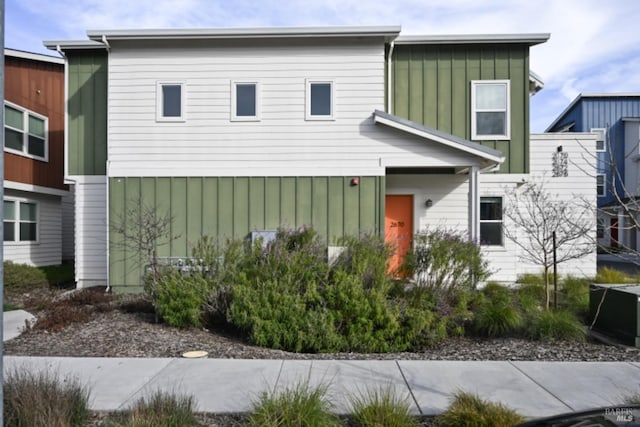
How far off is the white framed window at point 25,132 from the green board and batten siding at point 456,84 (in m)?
11.9

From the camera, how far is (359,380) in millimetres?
4949

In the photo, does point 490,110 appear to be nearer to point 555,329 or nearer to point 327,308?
point 555,329

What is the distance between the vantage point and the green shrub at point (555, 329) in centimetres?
673

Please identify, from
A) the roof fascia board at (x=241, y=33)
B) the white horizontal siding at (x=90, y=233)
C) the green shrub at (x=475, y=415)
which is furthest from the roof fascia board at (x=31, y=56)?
the green shrub at (x=475, y=415)

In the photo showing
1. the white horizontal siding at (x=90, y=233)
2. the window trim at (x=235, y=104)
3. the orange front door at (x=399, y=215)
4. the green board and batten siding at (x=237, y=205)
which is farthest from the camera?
the orange front door at (x=399, y=215)

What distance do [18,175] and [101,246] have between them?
444 cm

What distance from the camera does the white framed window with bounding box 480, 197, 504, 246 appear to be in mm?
12039

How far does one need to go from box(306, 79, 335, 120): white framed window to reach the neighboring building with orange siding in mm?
9481

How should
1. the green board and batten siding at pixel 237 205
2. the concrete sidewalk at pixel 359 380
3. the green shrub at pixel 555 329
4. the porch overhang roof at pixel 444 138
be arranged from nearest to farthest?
the concrete sidewalk at pixel 359 380, the green shrub at pixel 555 329, the porch overhang roof at pixel 444 138, the green board and batten siding at pixel 237 205

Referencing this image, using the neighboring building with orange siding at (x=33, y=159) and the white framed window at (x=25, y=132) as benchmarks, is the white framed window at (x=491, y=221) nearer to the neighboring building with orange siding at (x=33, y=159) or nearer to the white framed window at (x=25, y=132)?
the neighboring building with orange siding at (x=33, y=159)

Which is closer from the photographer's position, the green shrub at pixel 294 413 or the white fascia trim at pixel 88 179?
the green shrub at pixel 294 413

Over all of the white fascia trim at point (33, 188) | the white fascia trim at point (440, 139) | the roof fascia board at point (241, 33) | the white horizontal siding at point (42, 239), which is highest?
the roof fascia board at point (241, 33)

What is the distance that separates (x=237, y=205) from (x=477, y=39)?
8.02m

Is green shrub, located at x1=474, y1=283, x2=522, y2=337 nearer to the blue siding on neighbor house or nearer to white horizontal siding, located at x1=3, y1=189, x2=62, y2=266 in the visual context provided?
white horizontal siding, located at x1=3, y1=189, x2=62, y2=266
